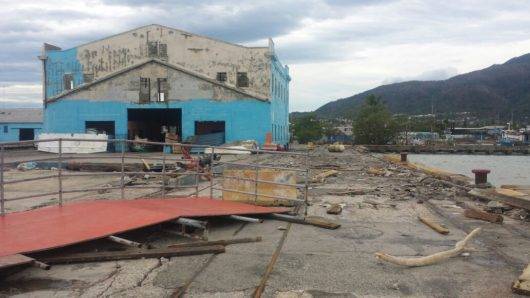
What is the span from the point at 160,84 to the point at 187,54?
3783mm

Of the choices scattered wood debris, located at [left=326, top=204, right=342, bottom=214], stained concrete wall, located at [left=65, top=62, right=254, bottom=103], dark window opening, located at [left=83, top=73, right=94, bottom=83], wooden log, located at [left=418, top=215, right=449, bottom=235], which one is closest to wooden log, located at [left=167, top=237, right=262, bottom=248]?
wooden log, located at [left=418, top=215, right=449, bottom=235]

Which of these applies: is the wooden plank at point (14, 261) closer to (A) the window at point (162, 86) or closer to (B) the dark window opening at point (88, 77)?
(A) the window at point (162, 86)

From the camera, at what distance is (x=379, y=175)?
2325 cm

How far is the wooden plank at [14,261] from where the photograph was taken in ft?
19.3

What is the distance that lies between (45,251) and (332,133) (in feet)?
357

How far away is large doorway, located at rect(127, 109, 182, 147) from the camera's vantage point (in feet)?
154

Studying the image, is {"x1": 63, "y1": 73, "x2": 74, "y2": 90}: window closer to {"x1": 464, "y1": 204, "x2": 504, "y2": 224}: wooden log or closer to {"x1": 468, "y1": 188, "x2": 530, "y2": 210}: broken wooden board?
{"x1": 468, "y1": 188, "x2": 530, "y2": 210}: broken wooden board

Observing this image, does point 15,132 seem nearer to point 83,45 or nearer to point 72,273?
point 83,45

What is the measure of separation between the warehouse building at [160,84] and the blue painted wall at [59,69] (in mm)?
86

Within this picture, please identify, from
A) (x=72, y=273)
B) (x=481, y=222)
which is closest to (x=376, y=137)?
(x=481, y=222)

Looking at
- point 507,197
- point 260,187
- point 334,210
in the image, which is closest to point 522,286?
point 334,210

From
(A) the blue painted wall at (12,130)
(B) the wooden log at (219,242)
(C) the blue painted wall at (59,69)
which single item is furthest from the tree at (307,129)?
(B) the wooden log at (219,242)

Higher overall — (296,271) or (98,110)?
(98,110)

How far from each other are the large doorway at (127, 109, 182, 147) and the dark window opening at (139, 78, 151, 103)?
2.20 metres
